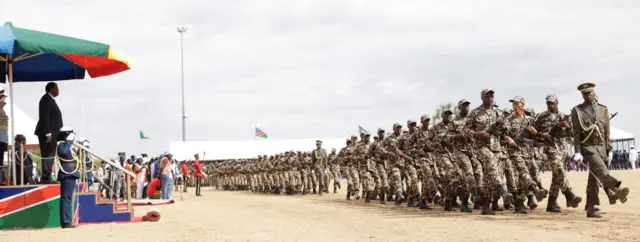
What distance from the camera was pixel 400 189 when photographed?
54.0ft

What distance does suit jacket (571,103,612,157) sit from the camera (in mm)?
10961

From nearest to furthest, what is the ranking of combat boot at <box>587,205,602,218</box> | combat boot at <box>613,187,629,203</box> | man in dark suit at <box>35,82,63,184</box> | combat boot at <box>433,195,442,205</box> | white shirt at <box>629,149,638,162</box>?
combat boot at <box>613,187,629,203</box> < combat boot at <box>587,205,602,218</box> < man in dark suit at <box>35,82,63,184</box> < combat boot at <box>433,195,442,205</box> < white shirt at <box>629,149,638,162</box>

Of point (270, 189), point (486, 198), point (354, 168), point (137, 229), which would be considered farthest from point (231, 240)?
point (270, 189)

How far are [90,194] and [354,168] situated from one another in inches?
364

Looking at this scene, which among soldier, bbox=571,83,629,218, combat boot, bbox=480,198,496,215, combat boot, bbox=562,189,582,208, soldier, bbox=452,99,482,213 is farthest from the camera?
soldier, bbox=452,99,482,213

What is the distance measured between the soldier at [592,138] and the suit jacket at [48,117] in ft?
28.2

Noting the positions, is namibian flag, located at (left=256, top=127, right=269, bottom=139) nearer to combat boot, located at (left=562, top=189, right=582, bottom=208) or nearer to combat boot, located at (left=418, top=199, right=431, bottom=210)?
→ combat boot, located at (left=418, top=199, right=431, bottom=210)

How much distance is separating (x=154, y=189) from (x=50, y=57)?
31.2 feet

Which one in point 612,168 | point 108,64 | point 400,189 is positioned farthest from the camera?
point 612,168

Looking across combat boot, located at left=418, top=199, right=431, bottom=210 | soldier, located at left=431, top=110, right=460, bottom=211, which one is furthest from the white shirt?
soldier, located at left=431, top=110, right=460, bottom=211

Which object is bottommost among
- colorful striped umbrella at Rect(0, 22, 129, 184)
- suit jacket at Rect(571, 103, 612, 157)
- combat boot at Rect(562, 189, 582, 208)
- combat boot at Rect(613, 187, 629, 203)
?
combat boot at Rect(562, 189, 582, 208)

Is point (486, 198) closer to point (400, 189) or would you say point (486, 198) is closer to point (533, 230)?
point (533, 230)

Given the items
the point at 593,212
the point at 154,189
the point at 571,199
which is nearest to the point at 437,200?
the point at 571,199

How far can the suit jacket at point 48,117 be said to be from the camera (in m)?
11.8
